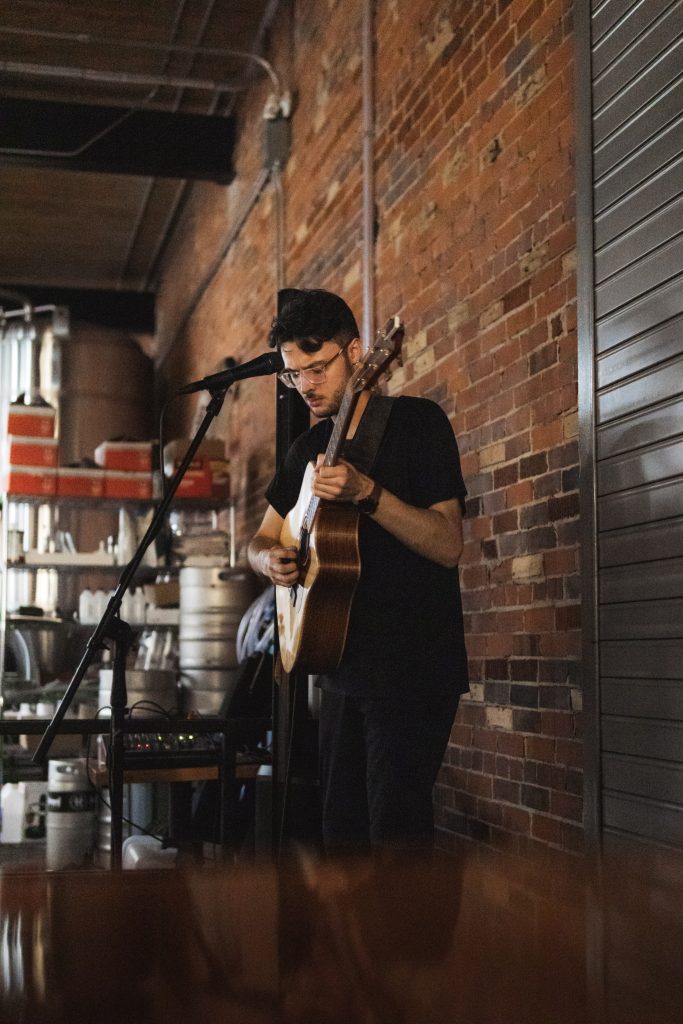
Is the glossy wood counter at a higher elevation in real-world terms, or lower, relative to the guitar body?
lower

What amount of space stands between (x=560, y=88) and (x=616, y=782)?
63.2 inches

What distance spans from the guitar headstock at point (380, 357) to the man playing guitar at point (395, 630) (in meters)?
0.04

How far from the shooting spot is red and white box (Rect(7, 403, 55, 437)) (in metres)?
6.36

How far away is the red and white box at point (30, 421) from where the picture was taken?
6.36 metres

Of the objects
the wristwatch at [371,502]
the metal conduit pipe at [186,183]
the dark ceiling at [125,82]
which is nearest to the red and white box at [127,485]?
the dark ceiling at [125,82]

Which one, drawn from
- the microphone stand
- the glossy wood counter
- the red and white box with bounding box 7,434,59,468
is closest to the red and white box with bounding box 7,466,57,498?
the red and white box with bounding box 7,434,59,468

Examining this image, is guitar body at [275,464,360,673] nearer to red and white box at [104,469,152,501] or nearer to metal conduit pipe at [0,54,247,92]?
red and white box at [104,469,152,501]

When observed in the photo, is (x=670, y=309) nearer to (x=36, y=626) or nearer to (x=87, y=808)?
(x=87, y=808)

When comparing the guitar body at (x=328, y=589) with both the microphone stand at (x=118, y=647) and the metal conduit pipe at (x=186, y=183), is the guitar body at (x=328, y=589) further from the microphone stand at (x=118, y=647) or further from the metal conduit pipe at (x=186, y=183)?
the metal conduit pipe at (x=186, y=183)

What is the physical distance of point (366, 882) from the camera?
1.31 ft

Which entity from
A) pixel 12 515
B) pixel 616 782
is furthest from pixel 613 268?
pixel 12 515

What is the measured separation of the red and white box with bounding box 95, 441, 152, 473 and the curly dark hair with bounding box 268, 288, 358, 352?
161 inches

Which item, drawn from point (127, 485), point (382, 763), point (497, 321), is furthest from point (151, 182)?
point (382, 763)

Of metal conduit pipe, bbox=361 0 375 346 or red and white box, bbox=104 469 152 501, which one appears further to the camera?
red and white box, bbox=104 469 152 501
